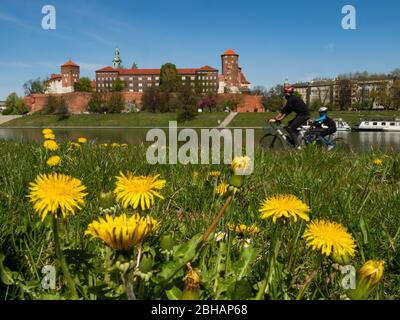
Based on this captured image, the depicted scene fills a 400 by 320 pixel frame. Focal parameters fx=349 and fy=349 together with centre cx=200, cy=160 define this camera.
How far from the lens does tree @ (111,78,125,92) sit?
90000 mm

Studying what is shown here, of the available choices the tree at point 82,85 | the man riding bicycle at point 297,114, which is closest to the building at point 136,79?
the tree at point 82,85

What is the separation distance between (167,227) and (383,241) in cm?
82

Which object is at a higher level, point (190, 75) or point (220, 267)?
point (190, 75)

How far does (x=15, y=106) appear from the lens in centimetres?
8194

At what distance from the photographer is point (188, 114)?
228 ft

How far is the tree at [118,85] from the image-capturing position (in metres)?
90.0

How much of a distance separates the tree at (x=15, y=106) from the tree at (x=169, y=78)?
3276 centimetres

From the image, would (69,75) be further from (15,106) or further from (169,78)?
(169,78)

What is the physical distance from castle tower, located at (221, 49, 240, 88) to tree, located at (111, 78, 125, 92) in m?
27.7

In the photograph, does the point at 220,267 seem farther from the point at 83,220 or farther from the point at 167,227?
the point at 83,220

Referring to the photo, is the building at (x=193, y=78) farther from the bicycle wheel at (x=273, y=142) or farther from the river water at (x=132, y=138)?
the bicycle wheel at (x=273, y=142)

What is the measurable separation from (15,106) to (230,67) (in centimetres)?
5517

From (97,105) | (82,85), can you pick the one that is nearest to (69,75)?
(82,85)
